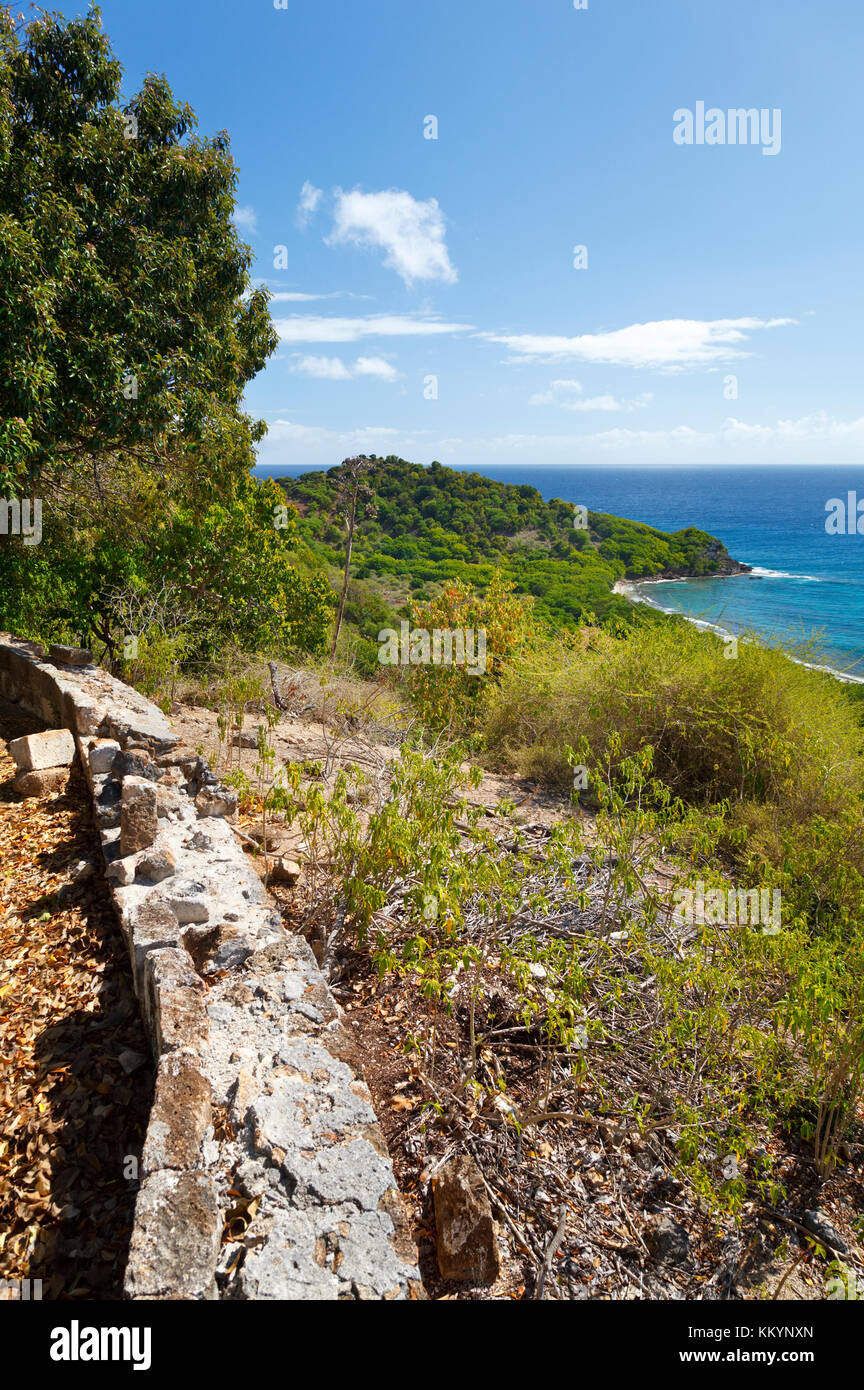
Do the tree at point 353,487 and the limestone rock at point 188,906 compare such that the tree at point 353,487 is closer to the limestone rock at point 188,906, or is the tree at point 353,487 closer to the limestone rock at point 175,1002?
the limestone rock at point 188,906

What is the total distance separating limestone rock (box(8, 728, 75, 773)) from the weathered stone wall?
4.64 feet

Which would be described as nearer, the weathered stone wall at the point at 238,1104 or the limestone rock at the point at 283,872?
the weathered stone wall at the point at 238,1104

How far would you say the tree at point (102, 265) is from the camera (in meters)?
5.66

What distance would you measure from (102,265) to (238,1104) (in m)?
7.48

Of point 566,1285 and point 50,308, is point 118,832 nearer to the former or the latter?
point 566,1285

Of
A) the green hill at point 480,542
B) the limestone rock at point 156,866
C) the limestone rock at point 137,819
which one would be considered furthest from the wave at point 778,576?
the limestone rock at point 156,866

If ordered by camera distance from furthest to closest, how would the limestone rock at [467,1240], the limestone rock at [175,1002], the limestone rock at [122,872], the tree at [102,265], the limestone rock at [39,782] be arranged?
the tree at [102,265]
the limestone rock at [39,782]
the limestone rock at [122,872]
the limestone rock at [175,1002]
the limestone rock at [467,1240]

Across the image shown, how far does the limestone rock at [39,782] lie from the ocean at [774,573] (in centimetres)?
604

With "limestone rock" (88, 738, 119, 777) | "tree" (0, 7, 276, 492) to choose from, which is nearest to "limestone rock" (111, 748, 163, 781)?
"limestone rock" (88, 738, 119, 777)

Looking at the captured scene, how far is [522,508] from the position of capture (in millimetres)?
48156

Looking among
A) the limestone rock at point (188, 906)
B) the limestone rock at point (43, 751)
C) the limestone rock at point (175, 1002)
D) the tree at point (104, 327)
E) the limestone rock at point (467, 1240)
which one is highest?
the tree at point (104, 327)
